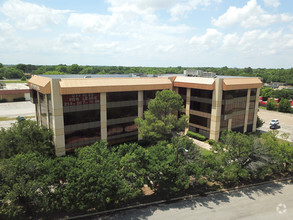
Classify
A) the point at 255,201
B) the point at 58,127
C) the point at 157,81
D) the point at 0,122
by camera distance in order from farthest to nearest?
the point at 0,122
the point at 157,81
the point at 58,127
the point at 255,201

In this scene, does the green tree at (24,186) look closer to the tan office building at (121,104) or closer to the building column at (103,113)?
the tan office building at (121,104)

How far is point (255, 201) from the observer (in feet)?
91.6

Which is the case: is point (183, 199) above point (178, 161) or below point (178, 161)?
below

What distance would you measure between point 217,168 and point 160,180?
867 cm

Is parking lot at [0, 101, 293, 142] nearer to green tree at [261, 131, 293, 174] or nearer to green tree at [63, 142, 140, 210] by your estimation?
green tree at [261, 131, 293, 174]

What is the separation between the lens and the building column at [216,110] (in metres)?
45.2

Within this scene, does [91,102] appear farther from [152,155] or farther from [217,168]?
[217,168]

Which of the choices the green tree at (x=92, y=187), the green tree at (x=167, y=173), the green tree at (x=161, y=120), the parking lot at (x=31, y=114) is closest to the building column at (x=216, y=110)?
the green tree at (x=161, y=120)

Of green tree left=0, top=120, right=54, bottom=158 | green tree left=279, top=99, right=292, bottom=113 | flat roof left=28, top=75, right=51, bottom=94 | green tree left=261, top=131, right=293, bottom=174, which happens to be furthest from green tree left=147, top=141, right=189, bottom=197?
green tree left=279, top=99, right=292, bottom=113

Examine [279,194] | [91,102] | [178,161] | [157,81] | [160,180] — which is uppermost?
[157,81]

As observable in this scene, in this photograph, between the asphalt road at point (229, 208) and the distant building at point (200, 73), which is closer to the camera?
the asphalt road at point (229, 208)

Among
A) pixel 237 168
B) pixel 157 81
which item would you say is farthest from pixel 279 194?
pixel 157 81

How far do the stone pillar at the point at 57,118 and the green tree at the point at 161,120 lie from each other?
44.8 feet

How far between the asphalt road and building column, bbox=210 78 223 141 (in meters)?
18.1
